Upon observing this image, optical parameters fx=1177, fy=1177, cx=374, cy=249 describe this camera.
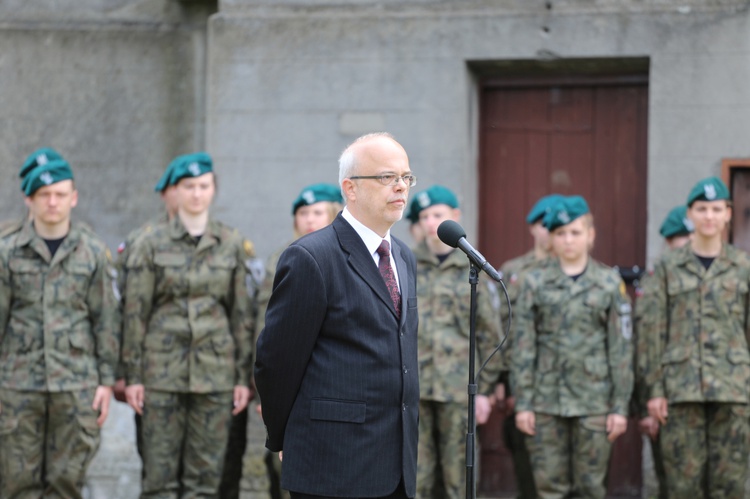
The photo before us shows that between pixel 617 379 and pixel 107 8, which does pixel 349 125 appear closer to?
pixel 107 8

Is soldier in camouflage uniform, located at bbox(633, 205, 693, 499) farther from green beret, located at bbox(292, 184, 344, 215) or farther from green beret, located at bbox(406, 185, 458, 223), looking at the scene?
green beret, located at bbox(292, 184, 344, 215)

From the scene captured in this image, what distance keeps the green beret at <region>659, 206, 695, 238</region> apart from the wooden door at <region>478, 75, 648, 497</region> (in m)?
0.69

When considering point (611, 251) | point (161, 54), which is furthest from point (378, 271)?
point (161, 54)

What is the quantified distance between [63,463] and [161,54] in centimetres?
360

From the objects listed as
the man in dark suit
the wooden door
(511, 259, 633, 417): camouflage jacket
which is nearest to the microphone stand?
the man in dark suit

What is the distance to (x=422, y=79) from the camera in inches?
324

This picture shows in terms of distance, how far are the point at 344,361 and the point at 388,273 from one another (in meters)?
0.37

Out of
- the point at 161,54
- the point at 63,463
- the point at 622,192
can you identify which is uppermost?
the point at 161,54

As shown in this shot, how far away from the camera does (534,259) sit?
7.89 m

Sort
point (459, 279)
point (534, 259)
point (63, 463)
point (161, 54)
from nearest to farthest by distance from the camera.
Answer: point (63, 463) → point (459, 279) → point (534, 259) → point (161, 54)

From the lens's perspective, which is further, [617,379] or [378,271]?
[617,379]

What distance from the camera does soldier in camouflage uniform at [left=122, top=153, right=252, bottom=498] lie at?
6.81 metres

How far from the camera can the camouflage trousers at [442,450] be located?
22.6 ft

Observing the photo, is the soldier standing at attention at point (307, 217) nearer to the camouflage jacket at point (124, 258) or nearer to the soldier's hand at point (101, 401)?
the camouflage jacket at point (124, 258)
